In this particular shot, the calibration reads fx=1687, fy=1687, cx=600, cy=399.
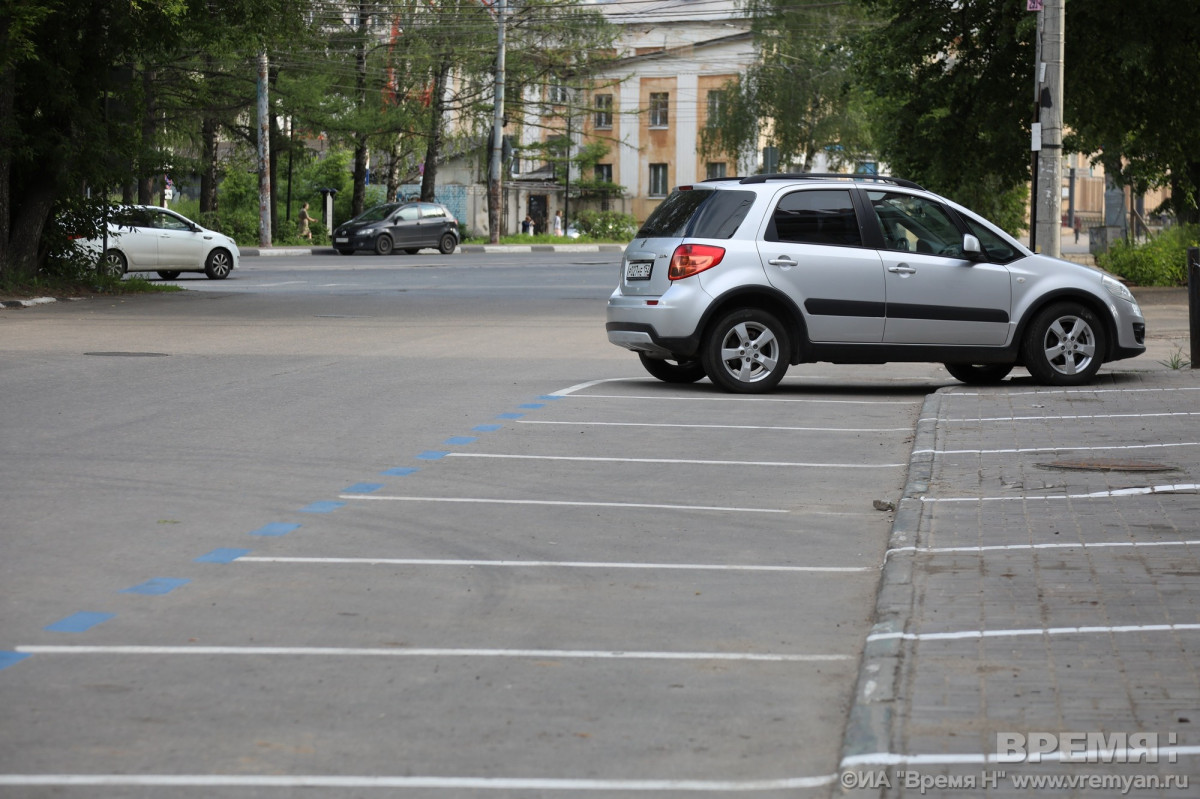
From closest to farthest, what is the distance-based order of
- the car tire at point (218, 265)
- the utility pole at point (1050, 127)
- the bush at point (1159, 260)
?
the utility pole at point (1050, 127)
the bush at point (1159, 260)
the car tire at point (218, 265)

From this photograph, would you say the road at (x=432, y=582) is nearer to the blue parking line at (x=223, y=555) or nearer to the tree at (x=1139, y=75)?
the blue parking line at (x=223, y=555)

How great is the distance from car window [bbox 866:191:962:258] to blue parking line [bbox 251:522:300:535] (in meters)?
7.51

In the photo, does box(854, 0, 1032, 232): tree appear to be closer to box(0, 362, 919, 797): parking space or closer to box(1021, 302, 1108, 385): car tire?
box(1021, 302, 1108, 385): car tire

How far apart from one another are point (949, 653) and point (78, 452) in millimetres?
6373

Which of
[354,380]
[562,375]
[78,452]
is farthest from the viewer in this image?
[562,375]

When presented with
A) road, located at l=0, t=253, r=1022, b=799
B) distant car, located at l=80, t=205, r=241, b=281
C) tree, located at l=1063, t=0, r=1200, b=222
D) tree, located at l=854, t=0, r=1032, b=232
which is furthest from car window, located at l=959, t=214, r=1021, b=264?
distant car, located at l=80, t=205, r=241, b=281

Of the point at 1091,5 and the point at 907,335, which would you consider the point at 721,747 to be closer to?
the point at 907,335

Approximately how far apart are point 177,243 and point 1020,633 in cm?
2952

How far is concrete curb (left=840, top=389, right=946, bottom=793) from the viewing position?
4531 millimetres

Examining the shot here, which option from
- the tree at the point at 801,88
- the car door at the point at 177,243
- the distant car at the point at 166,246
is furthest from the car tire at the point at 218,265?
the tree at the point at 801,88

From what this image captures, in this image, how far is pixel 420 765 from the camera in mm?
4461

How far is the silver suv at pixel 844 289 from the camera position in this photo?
45.2ft

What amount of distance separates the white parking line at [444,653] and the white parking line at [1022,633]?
7.4 inches

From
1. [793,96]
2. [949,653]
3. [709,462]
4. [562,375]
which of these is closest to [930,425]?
[709,462]
